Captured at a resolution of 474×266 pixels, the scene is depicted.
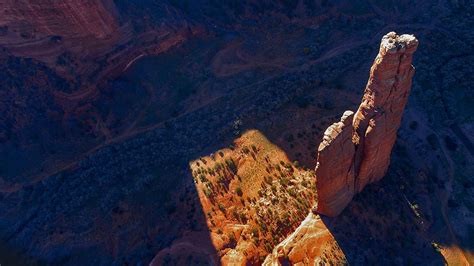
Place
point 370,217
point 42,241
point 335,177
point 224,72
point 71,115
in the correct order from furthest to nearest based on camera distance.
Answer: point 224,72 < point 71,115 < point 42,241 < point 370,217 < point 335,177

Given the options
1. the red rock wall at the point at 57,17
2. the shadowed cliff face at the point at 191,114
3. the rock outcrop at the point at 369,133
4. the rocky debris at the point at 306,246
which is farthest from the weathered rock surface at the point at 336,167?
the red rock wall at the point at 57,17

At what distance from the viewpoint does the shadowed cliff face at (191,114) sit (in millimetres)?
48406

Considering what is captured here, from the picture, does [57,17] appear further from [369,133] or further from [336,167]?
[369,133]

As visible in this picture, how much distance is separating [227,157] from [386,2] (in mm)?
47994

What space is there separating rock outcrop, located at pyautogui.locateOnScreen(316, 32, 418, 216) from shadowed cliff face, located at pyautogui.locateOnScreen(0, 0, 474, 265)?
10.6ft

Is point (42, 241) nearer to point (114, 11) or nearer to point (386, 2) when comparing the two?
point (114, 11)

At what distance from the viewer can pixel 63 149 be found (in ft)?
218

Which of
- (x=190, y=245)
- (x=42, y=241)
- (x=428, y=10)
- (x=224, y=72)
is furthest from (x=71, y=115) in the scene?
(x=428, y=10)

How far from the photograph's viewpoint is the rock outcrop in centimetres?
3575

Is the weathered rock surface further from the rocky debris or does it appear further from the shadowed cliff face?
the shadowed cliff face

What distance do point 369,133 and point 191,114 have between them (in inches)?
1418

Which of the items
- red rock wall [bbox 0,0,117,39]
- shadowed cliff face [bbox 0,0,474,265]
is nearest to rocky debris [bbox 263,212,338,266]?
shadowed cliff face [bbox 0,0,474,265]

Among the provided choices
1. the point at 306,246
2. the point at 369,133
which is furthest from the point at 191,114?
the point at 369,133

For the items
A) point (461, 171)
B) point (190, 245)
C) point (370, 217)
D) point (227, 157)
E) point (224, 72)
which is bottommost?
point (461, 171)
